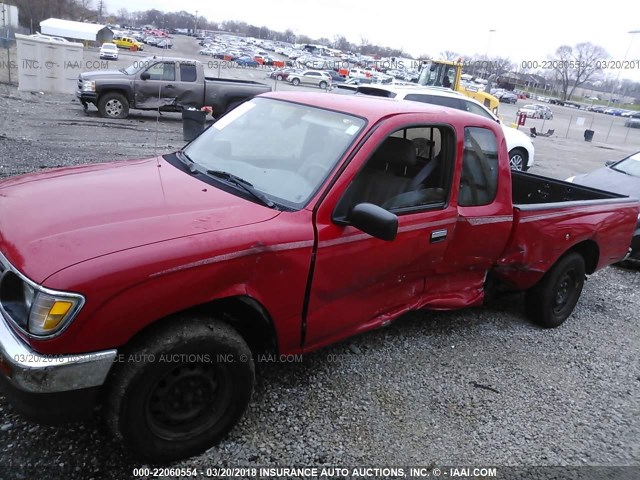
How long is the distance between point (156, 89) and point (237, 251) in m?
13.6

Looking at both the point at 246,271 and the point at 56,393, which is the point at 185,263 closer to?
the point at 246,271

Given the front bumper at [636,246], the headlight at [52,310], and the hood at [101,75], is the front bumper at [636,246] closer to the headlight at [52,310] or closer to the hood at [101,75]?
the headlight at [52,310]

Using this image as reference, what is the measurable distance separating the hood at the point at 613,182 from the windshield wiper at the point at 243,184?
6454mm

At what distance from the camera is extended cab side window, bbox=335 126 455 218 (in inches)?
129

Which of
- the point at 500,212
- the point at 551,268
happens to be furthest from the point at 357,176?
the point at 551,268

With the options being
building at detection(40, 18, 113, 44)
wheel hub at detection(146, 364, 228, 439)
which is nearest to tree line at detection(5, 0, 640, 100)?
building at detection(40, 18, 113, 44)

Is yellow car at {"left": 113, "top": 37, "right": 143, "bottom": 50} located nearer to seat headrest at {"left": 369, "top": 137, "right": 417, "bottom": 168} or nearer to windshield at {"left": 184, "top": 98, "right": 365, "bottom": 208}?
windshield at {"left": 184, "top": 98, "right": 365, "bottom": 208}

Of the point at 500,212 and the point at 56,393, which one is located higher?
the point at 500,212

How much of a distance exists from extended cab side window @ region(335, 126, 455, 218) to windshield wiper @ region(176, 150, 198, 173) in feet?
3.67

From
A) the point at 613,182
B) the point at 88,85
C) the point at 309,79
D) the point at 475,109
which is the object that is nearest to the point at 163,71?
the point at 88,85

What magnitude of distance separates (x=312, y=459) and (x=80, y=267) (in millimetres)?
1587

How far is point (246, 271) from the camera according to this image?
8.29 ft

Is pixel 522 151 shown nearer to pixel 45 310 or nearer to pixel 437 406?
pixel 437 406

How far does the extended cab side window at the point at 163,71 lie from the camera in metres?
14.6
